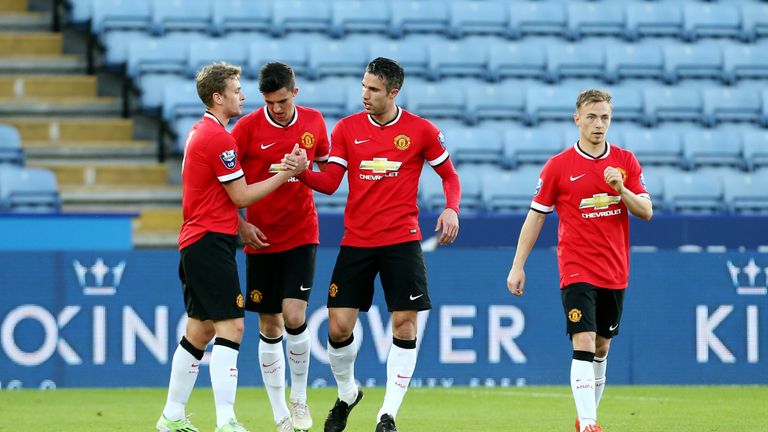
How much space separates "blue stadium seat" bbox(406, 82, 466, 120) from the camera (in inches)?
687

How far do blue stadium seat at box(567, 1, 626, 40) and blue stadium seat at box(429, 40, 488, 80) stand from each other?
5.59 ft

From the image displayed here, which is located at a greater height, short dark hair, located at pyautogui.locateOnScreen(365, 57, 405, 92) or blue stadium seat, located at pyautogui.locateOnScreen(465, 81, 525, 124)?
short dark hair, located at pyautogui.locateOnScreen(365, 57, 405, 92)

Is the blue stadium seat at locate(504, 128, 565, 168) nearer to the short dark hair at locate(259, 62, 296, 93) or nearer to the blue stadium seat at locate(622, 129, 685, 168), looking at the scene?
the blue stadium seat at locate(622, 129, 685, 168)

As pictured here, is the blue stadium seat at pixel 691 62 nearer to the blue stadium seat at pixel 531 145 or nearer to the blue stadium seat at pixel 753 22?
the blue stadium seat at pixel 753 22

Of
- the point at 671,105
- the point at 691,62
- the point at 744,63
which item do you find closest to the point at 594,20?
the point at 691,62

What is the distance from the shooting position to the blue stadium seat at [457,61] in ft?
60.2

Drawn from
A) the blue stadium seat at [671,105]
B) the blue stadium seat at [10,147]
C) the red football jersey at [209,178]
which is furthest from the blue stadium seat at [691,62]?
the red football jersey at [209,178]

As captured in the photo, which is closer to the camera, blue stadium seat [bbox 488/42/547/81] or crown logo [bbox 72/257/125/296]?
crown logo [bbox 72/257/125/296]

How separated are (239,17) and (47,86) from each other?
2.78 m

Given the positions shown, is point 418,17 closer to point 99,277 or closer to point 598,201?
point 99,277

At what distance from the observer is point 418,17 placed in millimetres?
19172

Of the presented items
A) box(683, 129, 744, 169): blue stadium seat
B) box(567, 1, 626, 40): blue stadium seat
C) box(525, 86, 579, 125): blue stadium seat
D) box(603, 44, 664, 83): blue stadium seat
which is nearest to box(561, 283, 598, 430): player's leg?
box(683, 129, 744, 169): blue stadium seat

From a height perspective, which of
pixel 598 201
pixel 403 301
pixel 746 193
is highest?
pixel 598 201

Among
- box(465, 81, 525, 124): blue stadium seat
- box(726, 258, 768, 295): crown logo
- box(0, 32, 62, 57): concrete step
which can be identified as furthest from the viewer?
box(0, 32, 62, 57): concrete step
